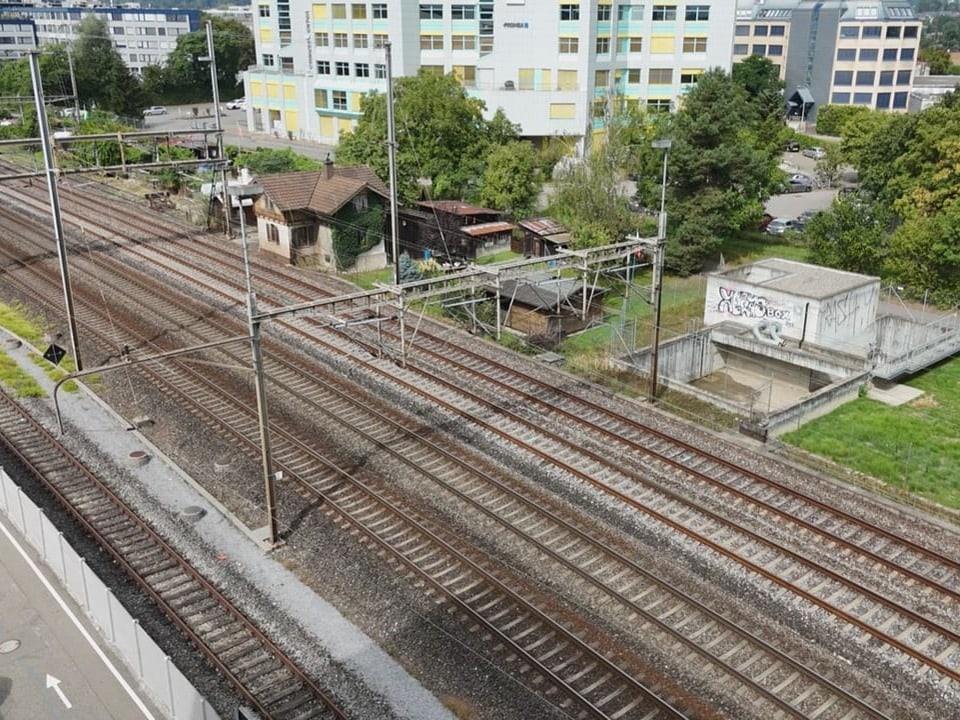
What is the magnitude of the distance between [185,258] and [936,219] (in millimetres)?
33919

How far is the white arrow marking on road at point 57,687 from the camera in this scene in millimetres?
13430

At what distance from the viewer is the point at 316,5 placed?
7556cm

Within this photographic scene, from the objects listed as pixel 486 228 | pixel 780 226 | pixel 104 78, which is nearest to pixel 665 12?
pixel 780 226

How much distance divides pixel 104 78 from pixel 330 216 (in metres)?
66.5

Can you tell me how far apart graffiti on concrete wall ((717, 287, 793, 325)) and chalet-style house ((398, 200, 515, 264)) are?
13250 mm

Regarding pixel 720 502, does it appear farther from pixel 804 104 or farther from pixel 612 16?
pixel 804 104

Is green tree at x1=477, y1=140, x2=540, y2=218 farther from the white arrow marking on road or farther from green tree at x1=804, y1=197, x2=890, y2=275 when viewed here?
the white arrow marking on road

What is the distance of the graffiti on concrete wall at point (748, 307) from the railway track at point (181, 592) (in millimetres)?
22646

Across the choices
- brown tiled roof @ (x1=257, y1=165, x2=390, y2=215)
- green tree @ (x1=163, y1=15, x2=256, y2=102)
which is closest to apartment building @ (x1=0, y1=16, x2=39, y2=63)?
green tree @ (x1=163, y1=15, x2=256, y2=102)

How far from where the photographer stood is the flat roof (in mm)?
31172

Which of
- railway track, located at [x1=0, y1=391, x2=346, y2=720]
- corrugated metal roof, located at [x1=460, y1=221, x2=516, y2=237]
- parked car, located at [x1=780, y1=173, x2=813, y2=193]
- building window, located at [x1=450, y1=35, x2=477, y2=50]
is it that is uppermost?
building window, located at [x1=450, y1=35, x2=477, y2=50]

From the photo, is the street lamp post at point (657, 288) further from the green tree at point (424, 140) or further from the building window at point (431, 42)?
the building window at point (431, 42)

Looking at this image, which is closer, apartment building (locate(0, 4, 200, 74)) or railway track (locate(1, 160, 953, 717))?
railway track (locate(1, 160, 953, 717))

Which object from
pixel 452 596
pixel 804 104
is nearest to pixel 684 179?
pixel 452 596
